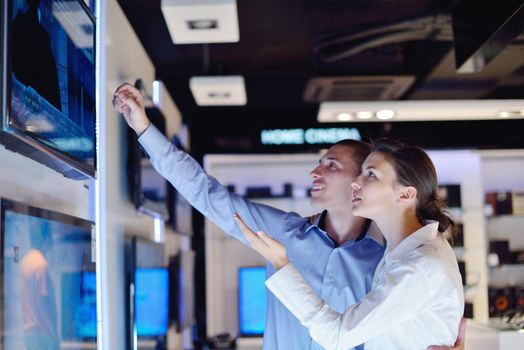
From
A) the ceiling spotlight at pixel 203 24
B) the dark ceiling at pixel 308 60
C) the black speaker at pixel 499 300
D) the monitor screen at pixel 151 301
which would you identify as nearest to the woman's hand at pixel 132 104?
the monitor screen at pixel 151 301

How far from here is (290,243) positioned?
2.96m

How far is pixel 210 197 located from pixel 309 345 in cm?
66

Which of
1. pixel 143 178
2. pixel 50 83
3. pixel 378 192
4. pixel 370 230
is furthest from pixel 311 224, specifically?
pixel 50 83

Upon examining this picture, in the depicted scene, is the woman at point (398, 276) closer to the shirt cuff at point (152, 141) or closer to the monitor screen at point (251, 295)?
the shirt cuff at point (152, 141)

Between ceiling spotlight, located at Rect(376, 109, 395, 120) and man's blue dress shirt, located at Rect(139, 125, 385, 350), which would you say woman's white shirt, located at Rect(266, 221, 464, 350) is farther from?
ceiling spotlight, located at Rect(376, 109, 395, 120)

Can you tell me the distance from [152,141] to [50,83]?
25.5 inches

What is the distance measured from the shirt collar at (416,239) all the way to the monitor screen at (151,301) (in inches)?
59.0

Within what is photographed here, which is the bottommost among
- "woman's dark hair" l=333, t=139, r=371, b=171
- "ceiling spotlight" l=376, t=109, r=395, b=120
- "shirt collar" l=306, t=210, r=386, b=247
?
"shirt collar" l=306, t=210, r=386, b=247

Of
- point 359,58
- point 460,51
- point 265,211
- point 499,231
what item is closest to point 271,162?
point 359,58

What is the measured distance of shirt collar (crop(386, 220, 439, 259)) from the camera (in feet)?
7.13

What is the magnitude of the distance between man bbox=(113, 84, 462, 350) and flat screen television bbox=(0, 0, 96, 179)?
233 millimetres

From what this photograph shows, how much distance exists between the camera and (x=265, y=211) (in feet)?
9.88

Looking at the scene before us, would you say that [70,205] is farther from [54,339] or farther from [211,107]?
[211,107]

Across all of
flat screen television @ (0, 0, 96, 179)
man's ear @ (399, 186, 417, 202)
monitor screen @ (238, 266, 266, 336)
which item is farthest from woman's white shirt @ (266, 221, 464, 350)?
monitor screen @ (238, 266, 266, 336)
